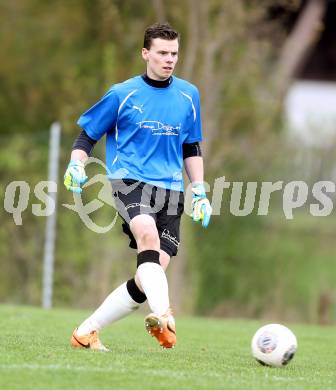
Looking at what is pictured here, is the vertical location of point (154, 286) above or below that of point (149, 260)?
below

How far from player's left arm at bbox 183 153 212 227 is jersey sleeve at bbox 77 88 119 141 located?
587 millimetres

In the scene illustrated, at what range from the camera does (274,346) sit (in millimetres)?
6027

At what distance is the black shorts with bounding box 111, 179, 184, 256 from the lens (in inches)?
253

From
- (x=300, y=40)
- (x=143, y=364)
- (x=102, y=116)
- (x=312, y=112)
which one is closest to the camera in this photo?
(x=143, y=364)

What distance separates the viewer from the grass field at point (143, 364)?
16.6ft

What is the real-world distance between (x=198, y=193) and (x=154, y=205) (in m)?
0.37

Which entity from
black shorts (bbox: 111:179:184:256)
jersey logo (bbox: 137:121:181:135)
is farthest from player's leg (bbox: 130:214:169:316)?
jersey logo (bbox: 137:121:181:135)

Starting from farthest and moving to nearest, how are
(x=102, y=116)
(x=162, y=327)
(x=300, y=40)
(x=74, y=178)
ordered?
(x=300, y=40), (x=102, y=116), (x=74, y=178), (x=162, y=327)

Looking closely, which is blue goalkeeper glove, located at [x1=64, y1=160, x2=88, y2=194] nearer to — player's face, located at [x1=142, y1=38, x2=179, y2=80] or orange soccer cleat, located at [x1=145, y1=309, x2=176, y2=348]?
player's face, located at [x1=142, y1=38, x2=179, y2=80]

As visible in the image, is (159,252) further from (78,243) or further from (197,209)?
(78,243)

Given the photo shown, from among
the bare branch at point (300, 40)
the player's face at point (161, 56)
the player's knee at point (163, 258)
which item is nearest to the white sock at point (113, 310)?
the player's knee at point (163, 258)

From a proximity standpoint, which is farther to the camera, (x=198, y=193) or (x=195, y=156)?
(x=195, y=156)

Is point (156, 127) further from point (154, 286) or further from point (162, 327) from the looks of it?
point (162, 327)

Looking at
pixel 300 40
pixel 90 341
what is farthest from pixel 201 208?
pixel 300 40
